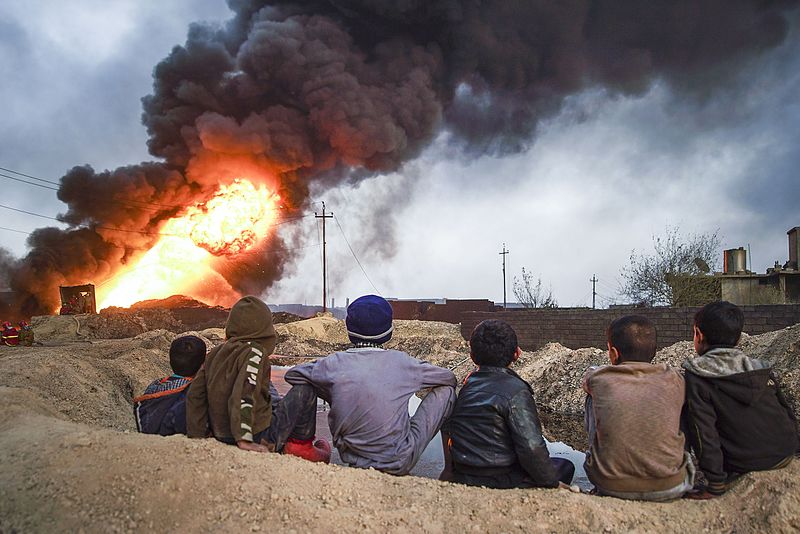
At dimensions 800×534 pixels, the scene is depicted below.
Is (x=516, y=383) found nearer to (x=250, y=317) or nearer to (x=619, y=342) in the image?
(x=619, y=342)

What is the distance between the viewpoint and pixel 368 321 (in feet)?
12.0

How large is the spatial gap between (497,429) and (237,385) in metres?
1.55

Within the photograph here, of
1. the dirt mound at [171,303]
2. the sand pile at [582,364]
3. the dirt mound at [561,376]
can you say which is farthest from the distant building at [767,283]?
the dirt mound at [171,303]

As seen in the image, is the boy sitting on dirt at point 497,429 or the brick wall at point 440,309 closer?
the boy sitting on dirt at point 497,429

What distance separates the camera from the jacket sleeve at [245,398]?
11.5 feet

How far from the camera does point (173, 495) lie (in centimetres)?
277

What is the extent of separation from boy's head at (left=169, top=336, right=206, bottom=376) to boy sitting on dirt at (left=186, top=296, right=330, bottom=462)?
446 millimetres

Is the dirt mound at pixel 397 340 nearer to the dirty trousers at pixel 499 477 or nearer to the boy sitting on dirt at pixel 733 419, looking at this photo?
the dirty trousers at pixel 499 477

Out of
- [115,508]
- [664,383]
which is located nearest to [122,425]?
[115,508]

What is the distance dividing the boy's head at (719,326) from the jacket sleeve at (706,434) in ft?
0.99

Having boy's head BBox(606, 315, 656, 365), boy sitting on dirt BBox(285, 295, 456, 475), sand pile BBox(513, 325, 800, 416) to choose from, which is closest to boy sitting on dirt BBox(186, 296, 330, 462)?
boy sitting on dirt BBox(285, 295, 456, 475)

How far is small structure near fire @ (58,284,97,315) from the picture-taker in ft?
92.9

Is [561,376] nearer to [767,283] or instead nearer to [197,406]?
[197,406]

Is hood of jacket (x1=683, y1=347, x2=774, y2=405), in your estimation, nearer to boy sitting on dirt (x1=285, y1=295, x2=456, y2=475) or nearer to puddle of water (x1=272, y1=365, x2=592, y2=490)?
boy sitting on dirt (x1=285, y1=295, x2=456, y2=475)
